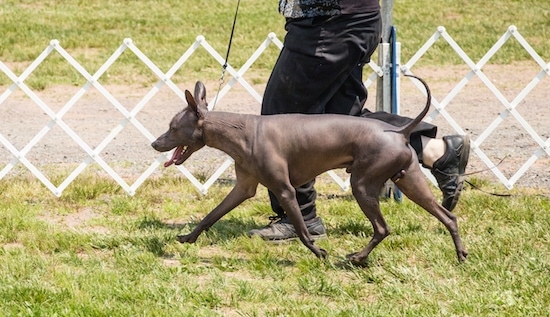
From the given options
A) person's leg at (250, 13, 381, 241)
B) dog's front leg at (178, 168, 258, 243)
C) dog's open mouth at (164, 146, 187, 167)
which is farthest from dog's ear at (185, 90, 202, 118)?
person's leg at (250, 13, 381, 241)

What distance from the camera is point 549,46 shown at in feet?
47.4

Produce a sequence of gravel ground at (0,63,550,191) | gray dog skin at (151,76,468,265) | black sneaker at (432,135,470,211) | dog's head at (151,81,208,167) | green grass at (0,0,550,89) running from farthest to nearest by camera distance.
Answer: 1. green grass at (0,0,550,89)
2. gravel ground at (0,63,550,191)
3. black sneaker at (432,135,470,211)
4. dog's head at (151,81,208,167)
5. gray dog skin at (151,76,468,265)

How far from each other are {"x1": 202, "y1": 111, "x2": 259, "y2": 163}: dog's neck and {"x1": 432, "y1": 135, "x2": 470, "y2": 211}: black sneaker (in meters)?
1.34

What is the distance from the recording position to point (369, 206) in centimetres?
468

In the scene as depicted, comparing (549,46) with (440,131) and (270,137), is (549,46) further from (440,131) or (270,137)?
(270,137)

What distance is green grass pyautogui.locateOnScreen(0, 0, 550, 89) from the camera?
12.7m

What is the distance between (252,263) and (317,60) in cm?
117

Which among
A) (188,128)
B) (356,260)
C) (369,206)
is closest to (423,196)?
Result: (369,206)

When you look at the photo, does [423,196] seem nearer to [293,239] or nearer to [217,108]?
[293,239]

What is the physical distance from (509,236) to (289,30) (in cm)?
167

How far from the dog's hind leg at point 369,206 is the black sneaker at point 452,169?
0.92 metres

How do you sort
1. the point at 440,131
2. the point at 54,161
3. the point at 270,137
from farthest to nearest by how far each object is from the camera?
the point at 440,131, the point at 54,161, the point at 270,137

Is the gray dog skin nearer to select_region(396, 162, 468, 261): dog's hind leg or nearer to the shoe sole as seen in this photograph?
select_region(396, 162, 468, 261): dog's hind leg

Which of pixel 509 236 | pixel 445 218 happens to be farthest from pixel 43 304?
pixel 509 236
